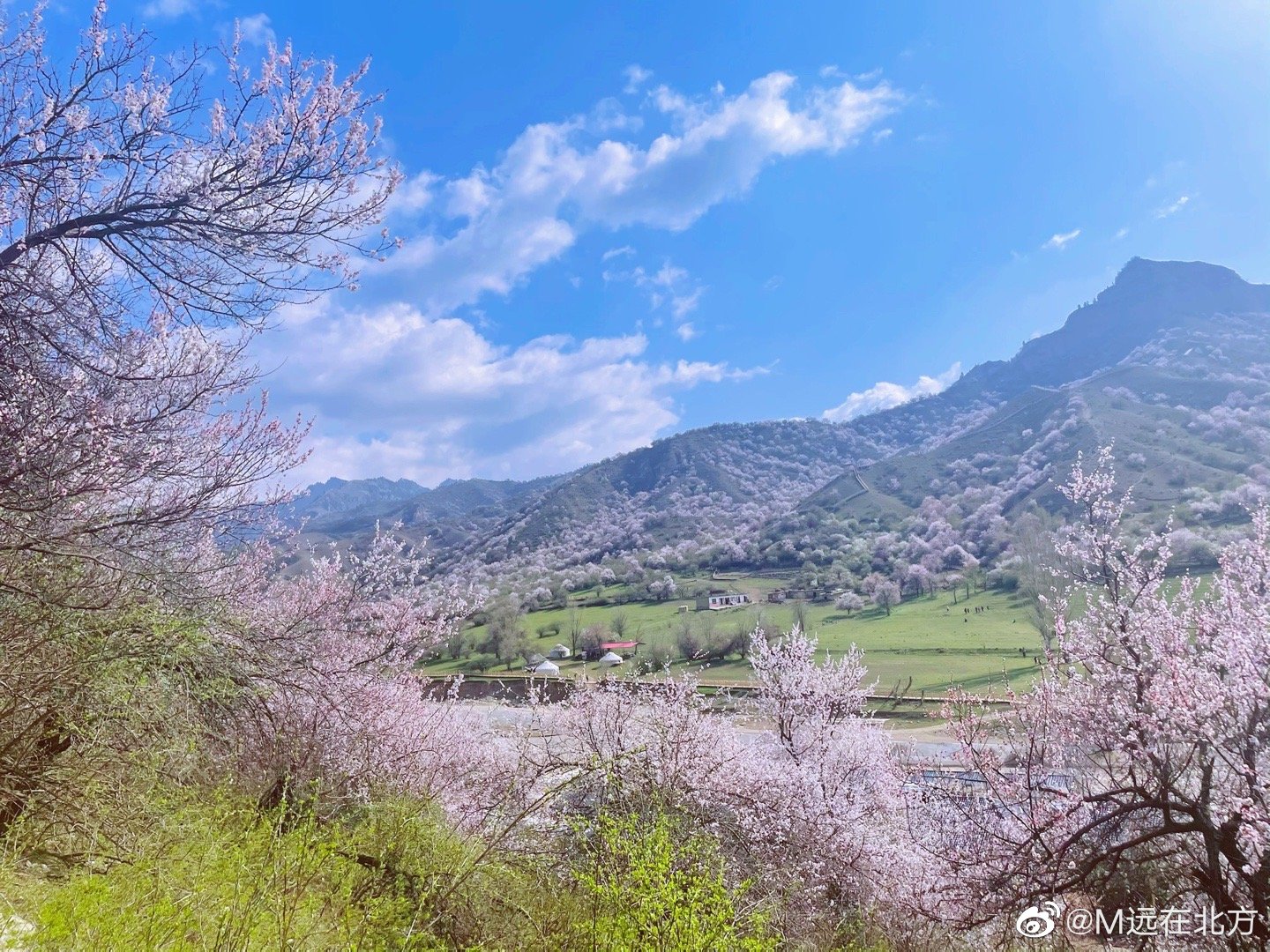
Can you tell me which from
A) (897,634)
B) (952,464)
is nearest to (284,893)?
(897,634)

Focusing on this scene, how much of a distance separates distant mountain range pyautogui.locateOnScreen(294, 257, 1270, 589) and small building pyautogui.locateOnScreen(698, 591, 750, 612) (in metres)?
23.3

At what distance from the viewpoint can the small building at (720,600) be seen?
8238cm

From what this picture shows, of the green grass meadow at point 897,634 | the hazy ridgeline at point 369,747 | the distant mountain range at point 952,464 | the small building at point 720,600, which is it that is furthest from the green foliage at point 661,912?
the distant mountain range at point 952,464

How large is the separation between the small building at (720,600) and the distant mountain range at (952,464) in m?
23.3

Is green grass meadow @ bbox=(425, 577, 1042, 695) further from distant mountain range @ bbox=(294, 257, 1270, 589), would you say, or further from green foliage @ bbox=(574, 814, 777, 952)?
green foliage @ bbox=(574, 814, 777, 952)

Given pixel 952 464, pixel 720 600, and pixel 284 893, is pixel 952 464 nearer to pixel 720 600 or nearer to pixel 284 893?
pixel 720 600

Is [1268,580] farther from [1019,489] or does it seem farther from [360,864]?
[1019,489]

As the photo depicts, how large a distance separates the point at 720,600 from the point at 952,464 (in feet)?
243

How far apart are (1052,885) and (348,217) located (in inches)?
412

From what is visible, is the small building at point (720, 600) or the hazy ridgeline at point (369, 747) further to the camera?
the small building at point (720, 600)

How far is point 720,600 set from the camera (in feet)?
276

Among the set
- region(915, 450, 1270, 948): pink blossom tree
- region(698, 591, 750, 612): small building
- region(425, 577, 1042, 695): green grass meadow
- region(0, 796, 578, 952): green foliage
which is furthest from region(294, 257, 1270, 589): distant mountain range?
region(0, 796, 578, 952): green foliage

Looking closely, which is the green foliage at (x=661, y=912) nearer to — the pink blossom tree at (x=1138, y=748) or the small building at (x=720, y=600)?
the pink blossom tree at (x=1138, y=748)

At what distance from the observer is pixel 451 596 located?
648 inches
